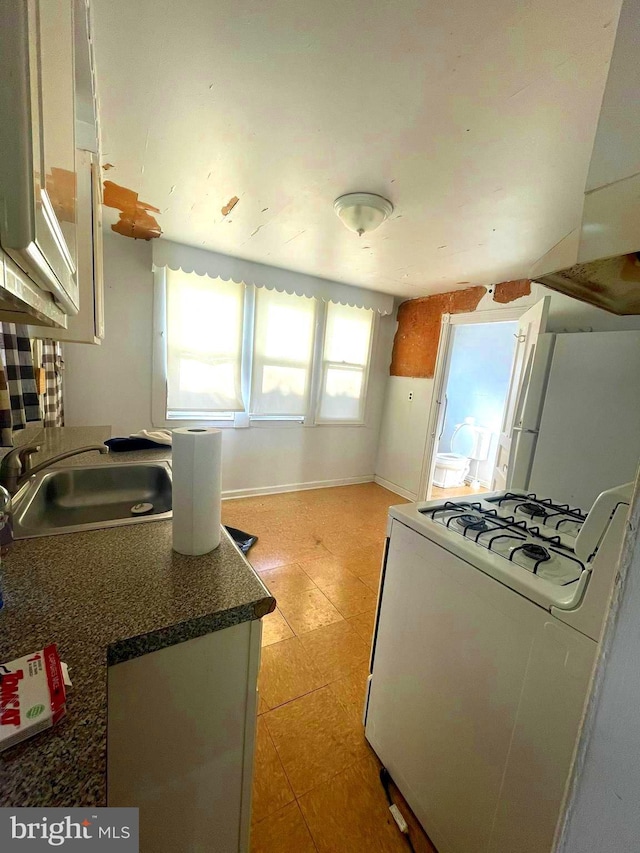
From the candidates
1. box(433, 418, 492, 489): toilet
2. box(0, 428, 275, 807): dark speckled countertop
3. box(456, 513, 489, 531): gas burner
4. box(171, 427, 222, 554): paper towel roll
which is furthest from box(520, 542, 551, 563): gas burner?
box(433, 418, 492, 489): toilet

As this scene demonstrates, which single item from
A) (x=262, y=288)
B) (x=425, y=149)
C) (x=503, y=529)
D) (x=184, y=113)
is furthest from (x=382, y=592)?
(x=262, y=288)

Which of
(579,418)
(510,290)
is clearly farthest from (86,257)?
(510,290)

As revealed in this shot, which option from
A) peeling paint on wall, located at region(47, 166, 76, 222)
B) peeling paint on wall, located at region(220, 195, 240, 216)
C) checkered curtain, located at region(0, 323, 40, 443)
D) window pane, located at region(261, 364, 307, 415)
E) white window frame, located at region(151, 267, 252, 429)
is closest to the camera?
peeling paint on wall, located at region(47, 166, 76, 222)

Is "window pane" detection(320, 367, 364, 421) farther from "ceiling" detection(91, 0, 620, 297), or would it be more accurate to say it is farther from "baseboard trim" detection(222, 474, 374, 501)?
"ceiling" detection(91, 0, 620, 297)

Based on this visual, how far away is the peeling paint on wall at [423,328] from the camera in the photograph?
331cm

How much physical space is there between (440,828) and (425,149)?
2310 mm

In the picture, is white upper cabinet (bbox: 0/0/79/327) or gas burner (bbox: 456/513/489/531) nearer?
white upper cabinet (bbox: 0/0/79/327)

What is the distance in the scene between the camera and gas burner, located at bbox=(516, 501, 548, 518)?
4.10 feet

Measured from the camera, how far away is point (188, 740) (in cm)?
68

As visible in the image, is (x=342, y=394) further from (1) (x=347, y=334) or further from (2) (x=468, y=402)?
(2) (x=468, y=402)

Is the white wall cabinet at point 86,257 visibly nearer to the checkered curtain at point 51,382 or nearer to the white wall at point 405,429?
the checkered curtain at point 51,382

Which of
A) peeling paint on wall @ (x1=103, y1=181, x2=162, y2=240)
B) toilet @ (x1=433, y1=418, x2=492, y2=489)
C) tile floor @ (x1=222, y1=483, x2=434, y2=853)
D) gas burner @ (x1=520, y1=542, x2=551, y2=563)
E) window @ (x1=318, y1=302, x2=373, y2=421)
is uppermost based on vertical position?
peeling paint on wall @ (x1=103, y1=181, x2=162, y2=240)

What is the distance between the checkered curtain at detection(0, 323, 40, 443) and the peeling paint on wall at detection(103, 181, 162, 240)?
39.2 inches

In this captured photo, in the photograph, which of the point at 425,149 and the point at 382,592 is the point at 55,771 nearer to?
the point at 382,592
